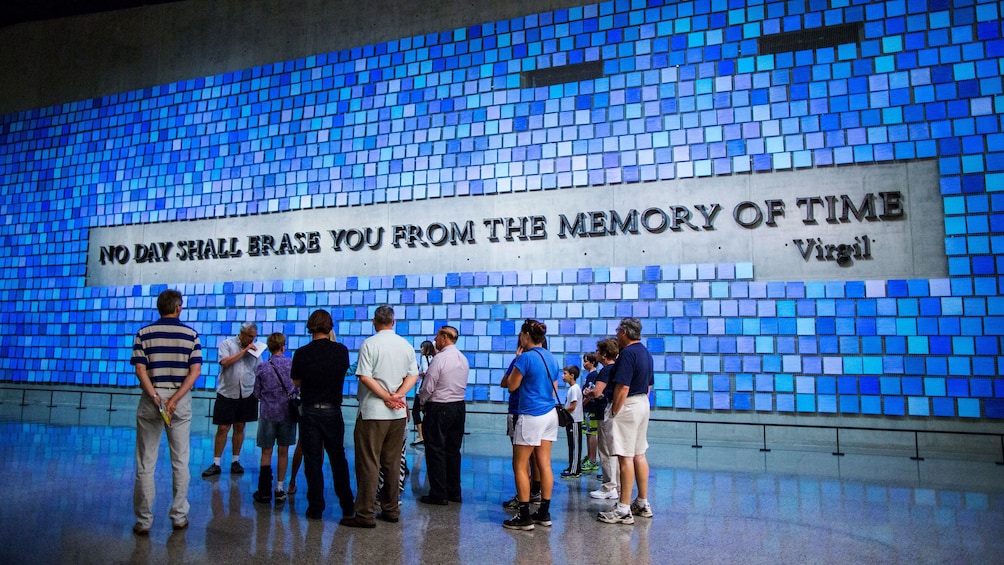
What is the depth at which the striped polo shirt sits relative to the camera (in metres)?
4.86

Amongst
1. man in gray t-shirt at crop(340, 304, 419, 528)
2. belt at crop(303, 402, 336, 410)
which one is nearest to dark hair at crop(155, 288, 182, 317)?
belt at crop(303, 402, 336, 410)

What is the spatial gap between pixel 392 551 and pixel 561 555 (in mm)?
1094

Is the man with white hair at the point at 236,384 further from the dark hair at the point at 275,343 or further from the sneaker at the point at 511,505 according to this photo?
the sneaker at the point at 511,505

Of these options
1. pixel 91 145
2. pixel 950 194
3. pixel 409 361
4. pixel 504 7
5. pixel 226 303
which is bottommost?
pixel 409 361

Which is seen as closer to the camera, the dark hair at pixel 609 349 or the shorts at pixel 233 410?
the dark hair at pixel 609 349

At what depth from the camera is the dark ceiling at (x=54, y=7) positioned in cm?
1655

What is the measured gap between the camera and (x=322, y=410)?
5.42 meters

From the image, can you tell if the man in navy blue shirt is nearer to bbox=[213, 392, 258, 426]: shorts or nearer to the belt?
the belt

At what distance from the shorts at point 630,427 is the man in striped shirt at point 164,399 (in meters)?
3.14

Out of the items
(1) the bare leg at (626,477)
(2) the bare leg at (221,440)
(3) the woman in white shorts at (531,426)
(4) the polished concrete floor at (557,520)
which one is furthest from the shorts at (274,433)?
(1) the bare leg at (626,477)

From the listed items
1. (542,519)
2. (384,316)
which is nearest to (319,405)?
(384,316)

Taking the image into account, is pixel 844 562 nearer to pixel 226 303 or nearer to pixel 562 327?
pixel 562 327

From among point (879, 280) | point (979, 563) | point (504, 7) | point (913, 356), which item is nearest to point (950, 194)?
point (879, 280)

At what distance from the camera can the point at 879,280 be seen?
33.7ft
